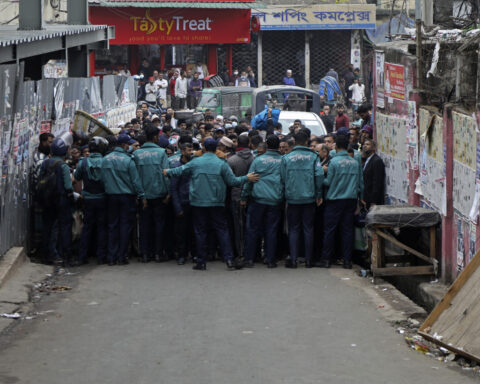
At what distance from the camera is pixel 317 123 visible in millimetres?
22797

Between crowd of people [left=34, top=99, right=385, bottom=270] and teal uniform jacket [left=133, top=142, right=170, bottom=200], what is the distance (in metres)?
0.01

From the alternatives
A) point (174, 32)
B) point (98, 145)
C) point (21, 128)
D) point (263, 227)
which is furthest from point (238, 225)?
point (174, 32)

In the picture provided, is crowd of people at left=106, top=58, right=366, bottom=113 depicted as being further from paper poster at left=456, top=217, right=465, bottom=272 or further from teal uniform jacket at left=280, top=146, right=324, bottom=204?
paper poster at left=456, top=217, right=465, bottom=272

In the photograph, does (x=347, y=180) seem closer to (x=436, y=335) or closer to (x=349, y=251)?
(x=349, y=251)

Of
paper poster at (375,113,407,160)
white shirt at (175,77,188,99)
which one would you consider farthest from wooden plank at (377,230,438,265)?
white shirt at (175,77,188,99)

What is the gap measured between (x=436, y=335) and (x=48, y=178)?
6.47m

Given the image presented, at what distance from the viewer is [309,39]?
136ft

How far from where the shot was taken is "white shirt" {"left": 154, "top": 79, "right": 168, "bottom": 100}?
1393 inches

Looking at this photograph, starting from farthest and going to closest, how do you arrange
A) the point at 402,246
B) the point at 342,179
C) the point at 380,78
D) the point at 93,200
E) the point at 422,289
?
the point at 380,78
the point at 93,200
the point at 342,179
the point at 402,246
the point at 422,289

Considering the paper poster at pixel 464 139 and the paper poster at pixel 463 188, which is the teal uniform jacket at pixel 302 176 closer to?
the paper poster at pixel 463 188

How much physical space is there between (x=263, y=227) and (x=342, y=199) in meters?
1.22

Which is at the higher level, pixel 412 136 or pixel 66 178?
pixel 412 136

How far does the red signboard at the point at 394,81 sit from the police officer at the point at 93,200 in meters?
4.25

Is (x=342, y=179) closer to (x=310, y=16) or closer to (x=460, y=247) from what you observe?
(x=460, y=247)
